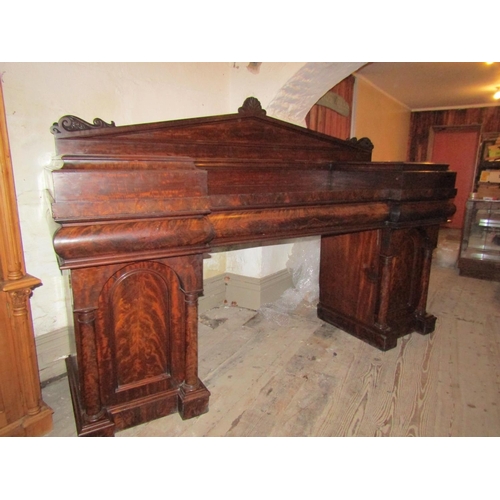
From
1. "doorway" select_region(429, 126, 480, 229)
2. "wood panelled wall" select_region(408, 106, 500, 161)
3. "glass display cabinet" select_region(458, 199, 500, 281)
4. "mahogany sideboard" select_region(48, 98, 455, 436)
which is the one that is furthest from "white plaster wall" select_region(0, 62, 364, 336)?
"doorway" select_region(429, 126, 480, 229)

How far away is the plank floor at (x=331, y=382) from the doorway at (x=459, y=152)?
464cm

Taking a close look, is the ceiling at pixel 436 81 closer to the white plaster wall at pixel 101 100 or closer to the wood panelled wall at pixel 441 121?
the wood panelled wall at pixel 441 121

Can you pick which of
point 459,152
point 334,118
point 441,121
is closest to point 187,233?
point 334,118

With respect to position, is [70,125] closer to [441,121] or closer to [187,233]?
[187,233]

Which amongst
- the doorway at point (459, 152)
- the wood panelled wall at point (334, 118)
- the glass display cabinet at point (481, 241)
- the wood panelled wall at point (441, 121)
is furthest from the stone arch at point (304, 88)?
the doorway at point (459, 152)

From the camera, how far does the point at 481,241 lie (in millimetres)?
3389

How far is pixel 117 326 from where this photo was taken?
1155mm

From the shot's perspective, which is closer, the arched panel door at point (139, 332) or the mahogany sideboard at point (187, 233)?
the mahogany sideboard at point (187, 233)

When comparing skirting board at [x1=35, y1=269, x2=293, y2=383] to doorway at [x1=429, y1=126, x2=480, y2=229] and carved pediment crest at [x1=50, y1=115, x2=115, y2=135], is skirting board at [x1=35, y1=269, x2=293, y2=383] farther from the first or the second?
doorway at [x1=429, y1=126, x2=480, y2=229]

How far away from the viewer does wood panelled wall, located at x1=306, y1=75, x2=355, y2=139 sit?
9.28 feet

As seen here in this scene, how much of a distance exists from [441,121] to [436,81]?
2.18 metres

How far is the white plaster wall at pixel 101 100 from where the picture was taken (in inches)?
55.4

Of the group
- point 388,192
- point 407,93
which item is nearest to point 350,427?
point 388,192

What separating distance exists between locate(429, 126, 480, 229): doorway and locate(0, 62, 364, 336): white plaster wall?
491cm
